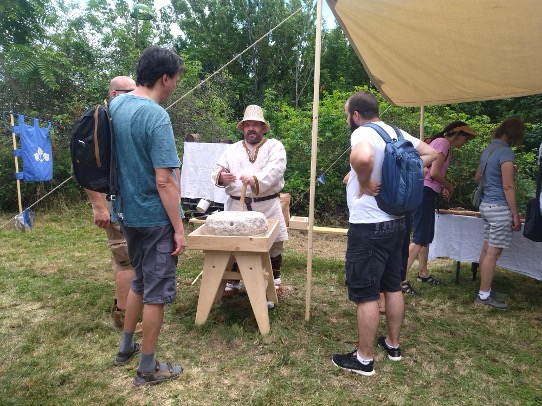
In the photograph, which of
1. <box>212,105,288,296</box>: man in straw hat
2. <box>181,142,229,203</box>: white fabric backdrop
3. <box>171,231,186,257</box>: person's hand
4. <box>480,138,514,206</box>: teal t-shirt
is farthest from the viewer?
<box>181,142,229,203</box>: white fabric backdrop

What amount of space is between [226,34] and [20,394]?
18.7 metres

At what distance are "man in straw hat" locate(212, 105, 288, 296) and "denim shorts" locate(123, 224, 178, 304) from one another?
1.10m

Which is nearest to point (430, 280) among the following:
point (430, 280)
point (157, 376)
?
point (430, 280)

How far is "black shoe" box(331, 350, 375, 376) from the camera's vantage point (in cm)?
228

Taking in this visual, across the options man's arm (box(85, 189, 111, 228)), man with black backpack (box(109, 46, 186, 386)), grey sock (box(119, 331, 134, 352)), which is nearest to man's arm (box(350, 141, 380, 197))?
man with black backpack (box(109, 46, 186, 386))

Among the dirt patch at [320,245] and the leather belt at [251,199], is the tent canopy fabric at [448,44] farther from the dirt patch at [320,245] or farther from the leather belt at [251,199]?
the dirt patch at [320,245]

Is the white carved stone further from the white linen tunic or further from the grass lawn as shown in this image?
the grass lawn

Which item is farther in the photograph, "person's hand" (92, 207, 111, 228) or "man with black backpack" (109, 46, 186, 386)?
"person's hand" (92, 207, 111, 228)

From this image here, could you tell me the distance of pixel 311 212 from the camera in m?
2.86

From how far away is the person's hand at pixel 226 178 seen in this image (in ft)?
10.2

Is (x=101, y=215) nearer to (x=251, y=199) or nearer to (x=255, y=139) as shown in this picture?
(x=251, y=199)

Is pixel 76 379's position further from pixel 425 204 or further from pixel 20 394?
pixel 425 204

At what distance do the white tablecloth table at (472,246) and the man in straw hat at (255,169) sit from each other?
1.91m

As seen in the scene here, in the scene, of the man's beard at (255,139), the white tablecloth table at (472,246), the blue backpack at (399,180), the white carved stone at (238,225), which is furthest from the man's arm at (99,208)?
the white tablecloth table at (472,246)
